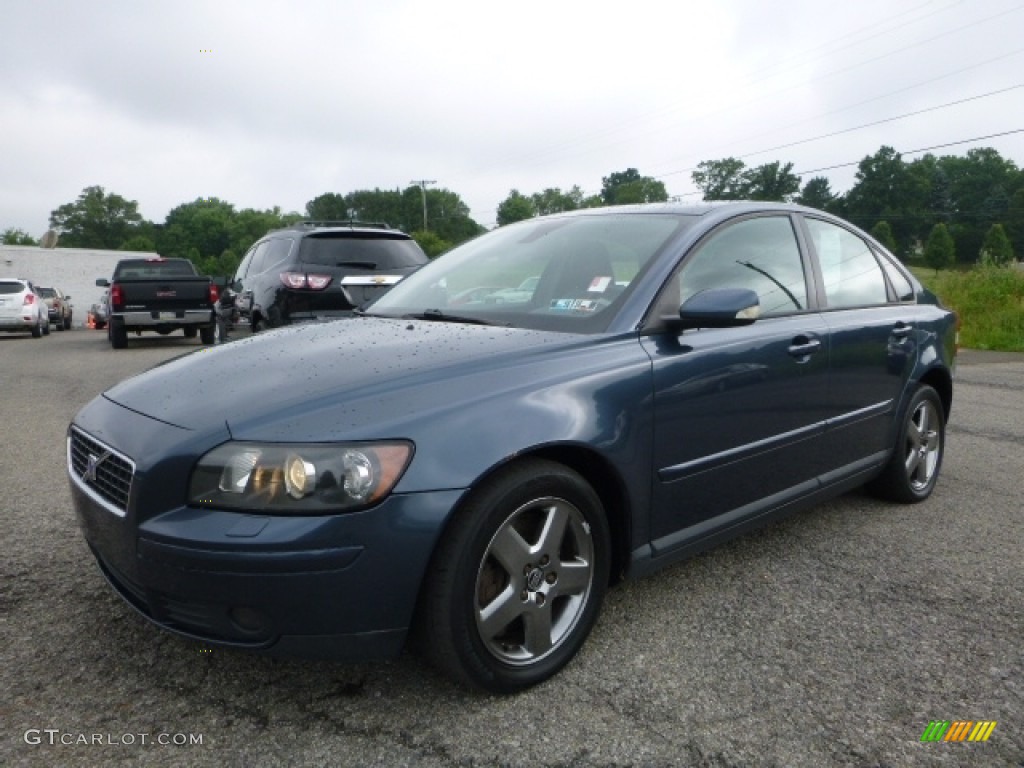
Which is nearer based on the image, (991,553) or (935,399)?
(991,553)

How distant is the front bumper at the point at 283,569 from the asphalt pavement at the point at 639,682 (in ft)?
0.84

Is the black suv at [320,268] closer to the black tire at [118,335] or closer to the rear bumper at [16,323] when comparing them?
the black tire at [118,335]

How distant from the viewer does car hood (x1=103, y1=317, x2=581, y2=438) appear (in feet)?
6.94

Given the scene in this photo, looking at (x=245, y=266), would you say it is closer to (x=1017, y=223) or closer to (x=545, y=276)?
(x=545, y=276)

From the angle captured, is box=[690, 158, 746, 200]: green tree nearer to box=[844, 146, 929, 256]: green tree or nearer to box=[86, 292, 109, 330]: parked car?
box=[844, 146, 929, 256]: green tree

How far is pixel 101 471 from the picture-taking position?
7.50 feet

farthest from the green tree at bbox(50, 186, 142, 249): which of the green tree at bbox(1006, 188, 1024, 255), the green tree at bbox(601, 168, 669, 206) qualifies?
the green tree at bbox(1006, 188, 1024, 255)

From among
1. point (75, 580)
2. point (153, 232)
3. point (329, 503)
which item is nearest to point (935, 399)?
point (329, 503)

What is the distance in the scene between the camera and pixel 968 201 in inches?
3017

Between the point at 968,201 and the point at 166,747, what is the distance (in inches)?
3495

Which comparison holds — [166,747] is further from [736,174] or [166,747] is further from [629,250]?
[736,174]

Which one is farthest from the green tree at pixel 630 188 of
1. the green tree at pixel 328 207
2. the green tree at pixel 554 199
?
the green tree at pixel 328 207

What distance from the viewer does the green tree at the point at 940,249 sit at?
220 feet

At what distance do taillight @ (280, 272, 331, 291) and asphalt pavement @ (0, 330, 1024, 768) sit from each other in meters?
4.61
